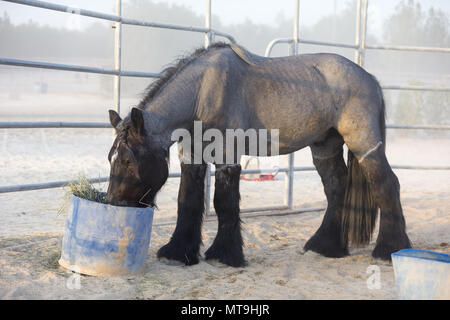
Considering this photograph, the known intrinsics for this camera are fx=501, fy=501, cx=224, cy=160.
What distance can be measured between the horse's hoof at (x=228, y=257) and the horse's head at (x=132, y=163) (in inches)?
29.4

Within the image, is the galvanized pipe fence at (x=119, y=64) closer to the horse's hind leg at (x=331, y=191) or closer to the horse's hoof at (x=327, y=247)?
the horse's hind leg at (x=331, y=191)

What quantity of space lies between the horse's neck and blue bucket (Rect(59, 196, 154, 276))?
0.60 m

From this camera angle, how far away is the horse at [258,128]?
11.5 feet

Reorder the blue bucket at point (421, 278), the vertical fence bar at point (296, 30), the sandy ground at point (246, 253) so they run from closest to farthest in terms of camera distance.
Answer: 1. the blue bucket at point (421, 278)
2. the sandy ground at point (246, 253)
3. the vertical fence bar at point (296, 30)

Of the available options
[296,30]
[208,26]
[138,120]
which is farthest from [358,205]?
[296,30]

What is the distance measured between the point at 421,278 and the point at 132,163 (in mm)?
1902

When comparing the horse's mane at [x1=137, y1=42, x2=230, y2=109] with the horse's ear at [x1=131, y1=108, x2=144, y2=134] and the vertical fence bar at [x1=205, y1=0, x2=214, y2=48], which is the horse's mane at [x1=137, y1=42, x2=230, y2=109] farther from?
the vertical fence bar at [x1=205, y1=0, x2=214, y2=48]

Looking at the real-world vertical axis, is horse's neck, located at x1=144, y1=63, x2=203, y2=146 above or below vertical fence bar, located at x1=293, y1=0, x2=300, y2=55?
below

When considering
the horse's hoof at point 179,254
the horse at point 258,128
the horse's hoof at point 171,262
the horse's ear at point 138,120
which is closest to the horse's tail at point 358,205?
the horse at point 258,128

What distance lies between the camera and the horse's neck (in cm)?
356

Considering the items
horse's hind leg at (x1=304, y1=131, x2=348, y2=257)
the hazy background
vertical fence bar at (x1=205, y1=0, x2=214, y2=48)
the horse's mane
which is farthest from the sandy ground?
the hazy background

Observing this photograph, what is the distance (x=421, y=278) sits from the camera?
8.92 feet

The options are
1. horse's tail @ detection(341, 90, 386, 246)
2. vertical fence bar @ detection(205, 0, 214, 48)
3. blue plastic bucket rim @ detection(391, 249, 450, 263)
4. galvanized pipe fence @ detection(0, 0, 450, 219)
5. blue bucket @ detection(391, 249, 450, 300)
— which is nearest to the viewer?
blue bucket @ detection(391, 249, 450, 300)
